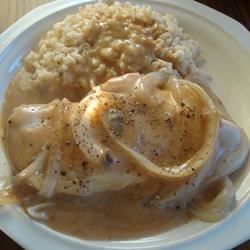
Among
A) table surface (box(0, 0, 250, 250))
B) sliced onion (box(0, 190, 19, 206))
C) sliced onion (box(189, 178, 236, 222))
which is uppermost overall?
table surface (box(0, 0, 250, 250))

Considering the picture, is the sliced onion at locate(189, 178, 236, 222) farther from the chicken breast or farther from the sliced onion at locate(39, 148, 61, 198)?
the sliced onion at locate(39, 148, 61, 198)

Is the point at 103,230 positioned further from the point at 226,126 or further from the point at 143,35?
the point at 143,35

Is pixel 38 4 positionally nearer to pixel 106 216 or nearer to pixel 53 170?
pixel 53 170

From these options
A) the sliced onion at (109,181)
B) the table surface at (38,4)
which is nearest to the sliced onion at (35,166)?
the sliced onion at (109,181)

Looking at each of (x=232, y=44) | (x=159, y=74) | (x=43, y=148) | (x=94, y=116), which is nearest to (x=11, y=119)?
(x=43, y=148)

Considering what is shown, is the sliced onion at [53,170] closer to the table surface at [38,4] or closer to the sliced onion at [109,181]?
the sliced onion at [109,181]

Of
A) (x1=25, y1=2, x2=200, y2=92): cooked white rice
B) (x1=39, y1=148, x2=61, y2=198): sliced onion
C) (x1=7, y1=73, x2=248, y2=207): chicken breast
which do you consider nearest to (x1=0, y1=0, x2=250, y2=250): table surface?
(x1=25, y1=2, x2=200, y2=92): cooked white rice

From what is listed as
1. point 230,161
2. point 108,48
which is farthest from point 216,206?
point 108,48

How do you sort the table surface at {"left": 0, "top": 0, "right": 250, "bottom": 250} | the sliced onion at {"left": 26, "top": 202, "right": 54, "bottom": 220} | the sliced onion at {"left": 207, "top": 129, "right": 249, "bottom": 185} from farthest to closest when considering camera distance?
the table surface at {"left": 0, "top": 0, "right": 250, "bottom": 250}, the sliced onion at {"left": 207, "top": 129, "right": 249, "bottom": 185}, the sliced onion at {"left": 26, "top": 202, "right": 54, "bottom": 220}
